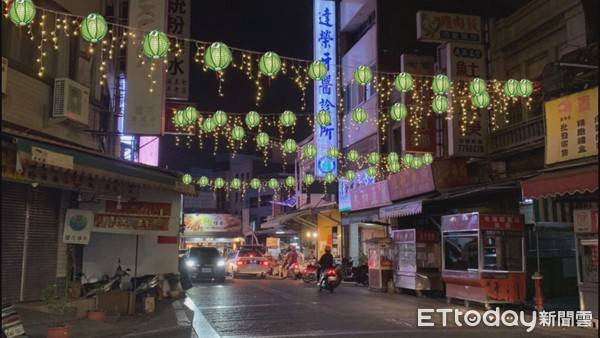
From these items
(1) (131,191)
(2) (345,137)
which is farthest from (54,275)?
(2) (345,137)

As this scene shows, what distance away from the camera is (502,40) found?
853 inches

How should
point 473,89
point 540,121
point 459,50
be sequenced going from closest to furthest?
point 473,89 < point 540,121 < point 459,50

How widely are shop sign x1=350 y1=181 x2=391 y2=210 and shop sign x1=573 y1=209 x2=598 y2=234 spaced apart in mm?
12715

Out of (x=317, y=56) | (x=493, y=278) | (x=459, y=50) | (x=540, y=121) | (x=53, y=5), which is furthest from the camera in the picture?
(x=317, y=56)

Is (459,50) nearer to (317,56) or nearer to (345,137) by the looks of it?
(317,56)

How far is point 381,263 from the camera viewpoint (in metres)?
23.2

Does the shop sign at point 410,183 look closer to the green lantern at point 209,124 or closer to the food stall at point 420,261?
the food stall at point 420,261

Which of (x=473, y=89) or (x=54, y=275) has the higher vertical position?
(x=473, y=89)

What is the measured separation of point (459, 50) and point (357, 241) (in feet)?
53.0

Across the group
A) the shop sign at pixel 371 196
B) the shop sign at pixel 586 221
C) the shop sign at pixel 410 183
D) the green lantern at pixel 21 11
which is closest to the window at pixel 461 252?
the shop sign at pixel 410 183

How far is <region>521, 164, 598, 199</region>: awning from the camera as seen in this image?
12.6 metres

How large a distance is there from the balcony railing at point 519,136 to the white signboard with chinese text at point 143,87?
1144 centimetres

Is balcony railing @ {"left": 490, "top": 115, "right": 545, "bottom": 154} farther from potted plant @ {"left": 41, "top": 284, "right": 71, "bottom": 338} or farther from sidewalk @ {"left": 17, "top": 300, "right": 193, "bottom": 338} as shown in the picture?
potted plant @ {"left": 41, "top": 284, "right": 71, "bottom": 338}

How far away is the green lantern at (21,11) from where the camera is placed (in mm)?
9992
